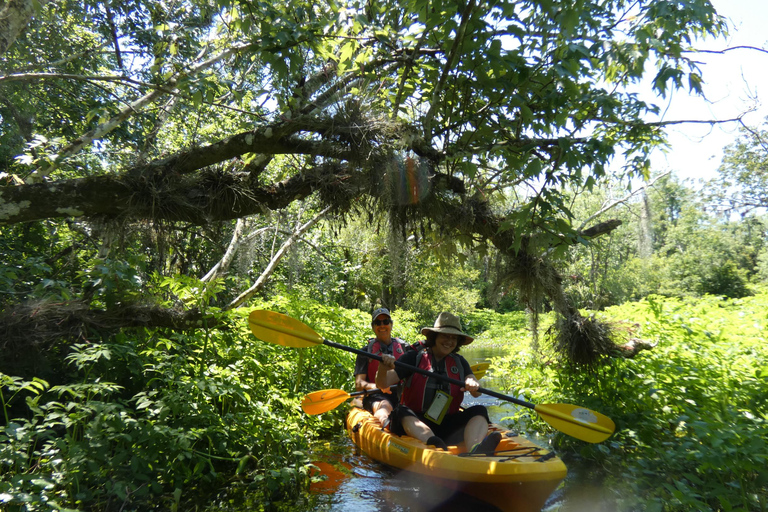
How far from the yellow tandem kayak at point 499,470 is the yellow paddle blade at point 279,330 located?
62.6 inches

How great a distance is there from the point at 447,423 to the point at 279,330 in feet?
6.77

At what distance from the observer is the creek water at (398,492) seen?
4246mm

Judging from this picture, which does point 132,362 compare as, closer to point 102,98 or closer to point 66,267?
point 66,267

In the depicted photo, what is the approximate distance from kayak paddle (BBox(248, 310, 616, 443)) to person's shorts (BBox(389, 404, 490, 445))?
0.32m

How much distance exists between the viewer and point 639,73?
3262 millimetres

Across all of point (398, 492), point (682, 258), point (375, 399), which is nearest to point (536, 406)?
point (398, 492)

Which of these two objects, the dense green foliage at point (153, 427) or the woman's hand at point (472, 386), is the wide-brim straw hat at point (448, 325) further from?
the dense green foliage at point (153, 427)

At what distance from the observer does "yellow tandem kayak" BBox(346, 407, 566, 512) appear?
12.4 feet

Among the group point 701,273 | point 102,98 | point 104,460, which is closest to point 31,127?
point 102,98

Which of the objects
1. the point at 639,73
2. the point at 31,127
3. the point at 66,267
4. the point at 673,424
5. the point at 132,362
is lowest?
the point at 673,424

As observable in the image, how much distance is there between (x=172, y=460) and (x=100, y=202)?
225cm

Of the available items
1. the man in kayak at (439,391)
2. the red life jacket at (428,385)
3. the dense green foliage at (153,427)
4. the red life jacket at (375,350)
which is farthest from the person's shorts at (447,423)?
the red life jacket at (375,350)

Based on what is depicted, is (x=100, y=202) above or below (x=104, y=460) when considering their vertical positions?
above

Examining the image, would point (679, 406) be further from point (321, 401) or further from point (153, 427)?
point (153, 427)
